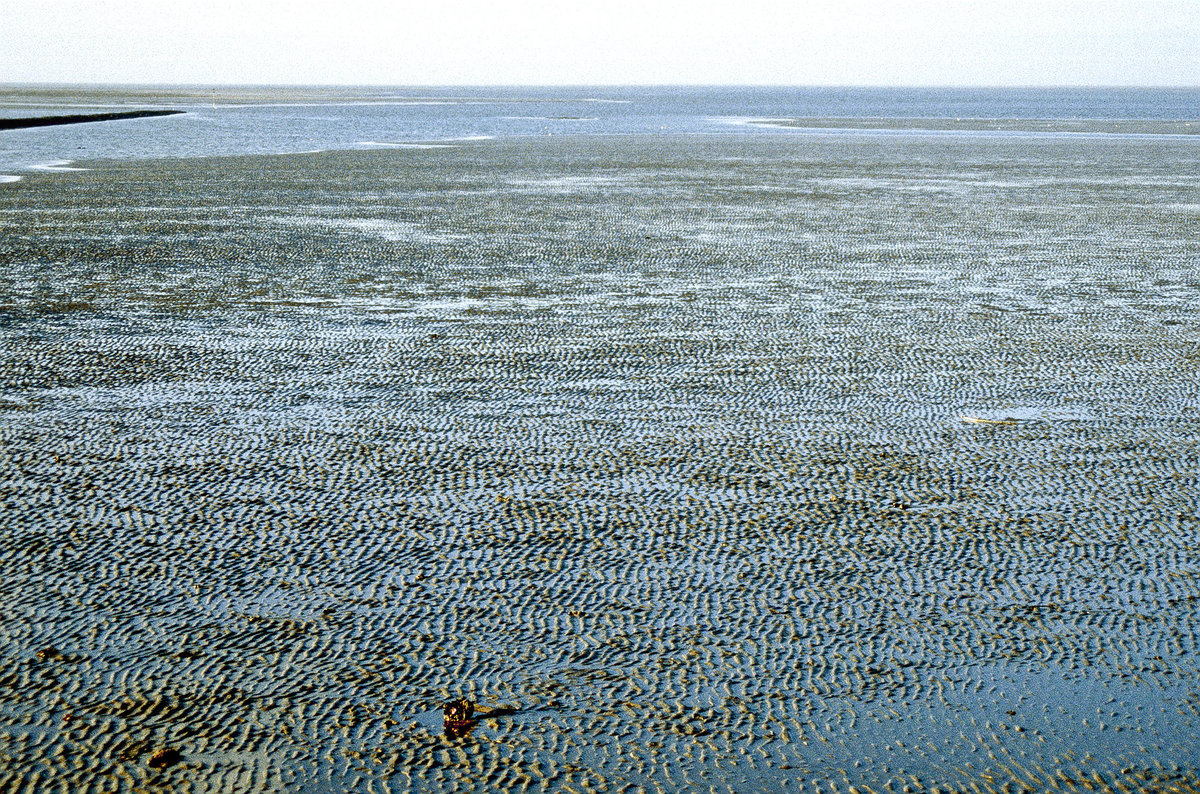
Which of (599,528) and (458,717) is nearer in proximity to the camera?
(458,717)

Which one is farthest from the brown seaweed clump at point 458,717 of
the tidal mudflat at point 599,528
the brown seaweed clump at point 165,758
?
the brown seaweed clump at point 165,758

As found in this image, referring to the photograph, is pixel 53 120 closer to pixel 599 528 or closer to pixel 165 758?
pixel 599 528

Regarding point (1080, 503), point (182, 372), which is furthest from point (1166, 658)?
point (182, 372)

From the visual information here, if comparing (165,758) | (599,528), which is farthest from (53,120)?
(165,758)

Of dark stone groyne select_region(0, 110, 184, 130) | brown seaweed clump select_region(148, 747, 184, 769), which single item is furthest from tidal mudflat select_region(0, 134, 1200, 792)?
dark stone groyne select_region(0, 110, 184, 130)

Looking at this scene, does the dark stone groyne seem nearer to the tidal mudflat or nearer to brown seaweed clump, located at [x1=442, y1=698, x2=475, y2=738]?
the tidal mudflat

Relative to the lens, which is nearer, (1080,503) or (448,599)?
(448,599)

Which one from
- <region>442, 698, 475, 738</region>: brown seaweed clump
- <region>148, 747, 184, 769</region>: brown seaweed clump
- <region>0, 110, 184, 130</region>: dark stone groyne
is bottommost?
<region>442, 698, 475, 738</region>: brown seaweed clump

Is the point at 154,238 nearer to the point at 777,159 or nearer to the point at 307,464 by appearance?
the point at 307,464

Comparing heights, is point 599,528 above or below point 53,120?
below
